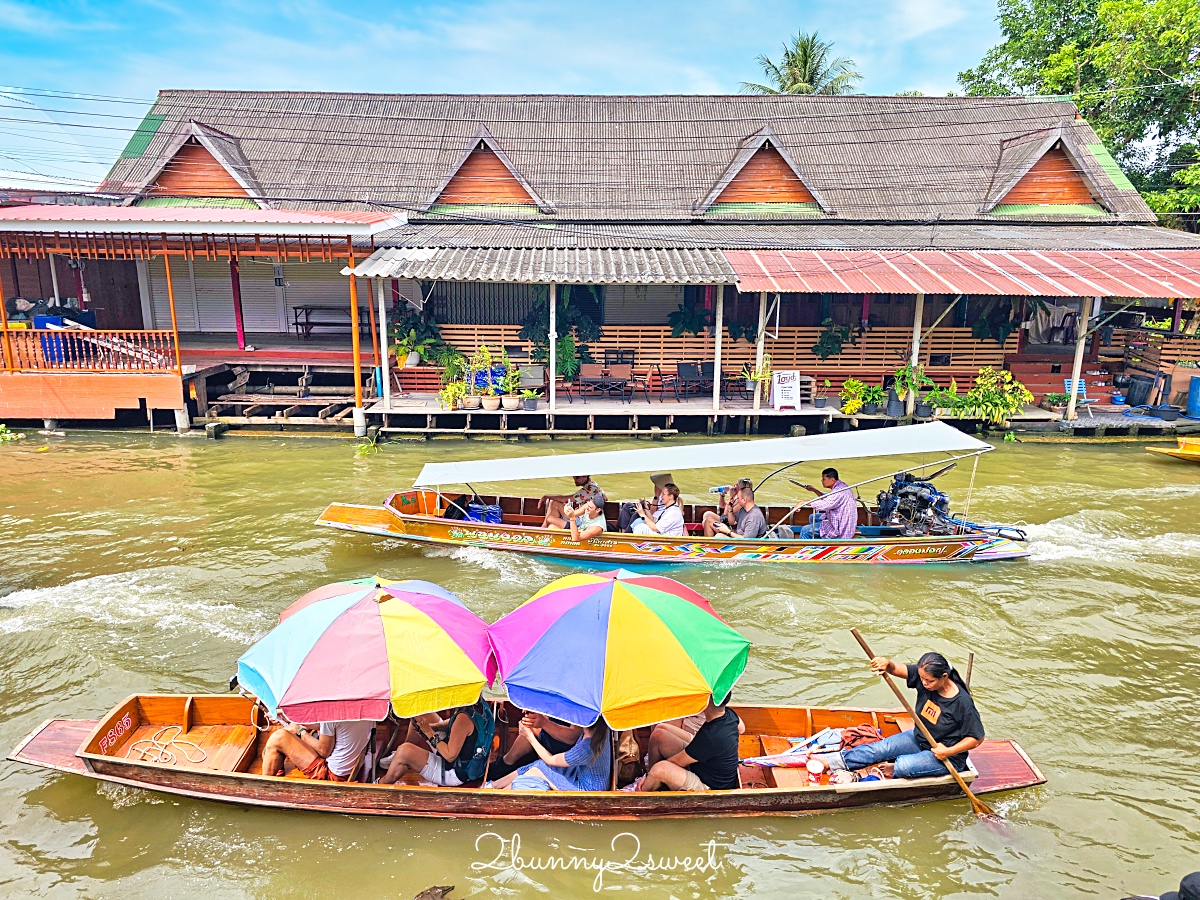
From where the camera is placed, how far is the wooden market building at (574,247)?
17.4 m

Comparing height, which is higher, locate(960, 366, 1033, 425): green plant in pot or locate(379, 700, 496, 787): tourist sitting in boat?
locate(960, 366, 1033, 425): green plant in pot

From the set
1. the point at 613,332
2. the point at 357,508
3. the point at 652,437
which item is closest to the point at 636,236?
the point at 613,332

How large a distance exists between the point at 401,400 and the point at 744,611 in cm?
1117

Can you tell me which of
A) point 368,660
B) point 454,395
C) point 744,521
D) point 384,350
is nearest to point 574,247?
point 454,395

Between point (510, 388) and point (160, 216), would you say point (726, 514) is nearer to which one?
point (510, 388)

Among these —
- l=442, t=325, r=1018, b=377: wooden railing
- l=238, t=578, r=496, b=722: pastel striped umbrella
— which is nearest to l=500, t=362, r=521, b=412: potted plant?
l=442, t=325, r=1018, b=377: wooden railing

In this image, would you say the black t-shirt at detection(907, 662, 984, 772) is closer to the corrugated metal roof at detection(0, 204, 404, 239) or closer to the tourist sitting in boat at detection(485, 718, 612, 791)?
the tourist sitting in boat at detection(485, 718, 612, 791)

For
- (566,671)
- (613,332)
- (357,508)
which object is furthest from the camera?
(613,332)

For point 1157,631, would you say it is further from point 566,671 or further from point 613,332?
point 613,332

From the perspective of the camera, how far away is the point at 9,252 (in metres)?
17.0

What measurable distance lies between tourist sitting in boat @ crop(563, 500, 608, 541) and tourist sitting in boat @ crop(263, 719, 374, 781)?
4600 millimetres

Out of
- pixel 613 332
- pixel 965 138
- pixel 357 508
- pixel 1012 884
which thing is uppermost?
pixel 965 138

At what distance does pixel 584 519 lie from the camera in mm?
10742

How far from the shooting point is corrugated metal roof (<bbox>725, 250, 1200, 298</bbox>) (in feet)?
53.3
